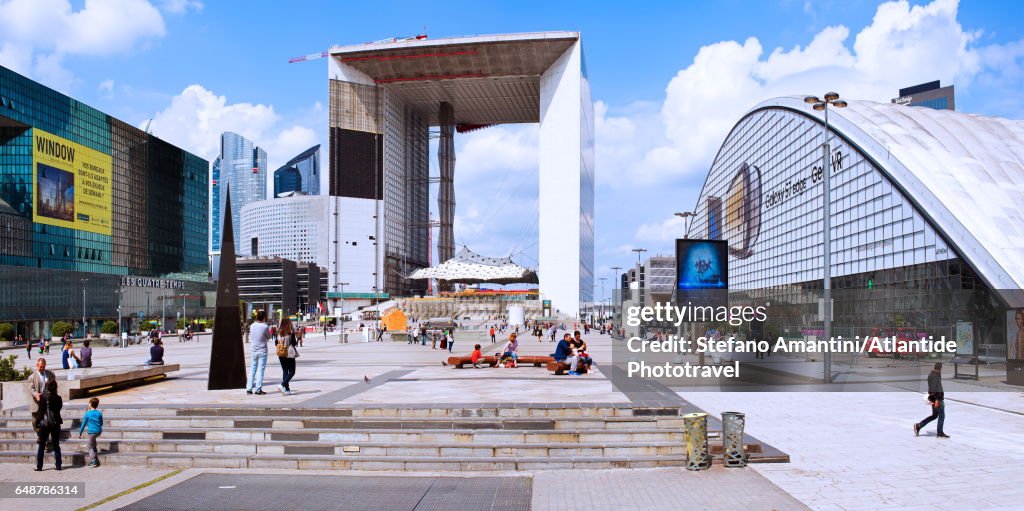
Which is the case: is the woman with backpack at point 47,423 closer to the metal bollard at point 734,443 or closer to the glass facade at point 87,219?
the metal bollard at point 734,443

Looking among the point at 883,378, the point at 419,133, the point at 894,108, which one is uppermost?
the point at 419,133

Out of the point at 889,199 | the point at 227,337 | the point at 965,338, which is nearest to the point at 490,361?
the point at 227,337

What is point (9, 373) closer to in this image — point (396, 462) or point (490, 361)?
point (396, 462)

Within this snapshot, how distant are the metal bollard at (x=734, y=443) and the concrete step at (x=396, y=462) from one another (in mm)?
715

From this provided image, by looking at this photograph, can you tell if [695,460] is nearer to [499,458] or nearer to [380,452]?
[499,458]

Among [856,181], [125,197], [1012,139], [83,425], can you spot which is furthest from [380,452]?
[125,197]

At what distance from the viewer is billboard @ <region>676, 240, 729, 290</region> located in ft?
80.5

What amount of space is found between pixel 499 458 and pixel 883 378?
643 inches

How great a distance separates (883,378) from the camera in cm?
2300

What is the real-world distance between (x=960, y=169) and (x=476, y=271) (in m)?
84.6

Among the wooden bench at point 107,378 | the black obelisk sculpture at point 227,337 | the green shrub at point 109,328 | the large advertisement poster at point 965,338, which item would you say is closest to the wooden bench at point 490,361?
the black obelisk sculpture at point 227,337

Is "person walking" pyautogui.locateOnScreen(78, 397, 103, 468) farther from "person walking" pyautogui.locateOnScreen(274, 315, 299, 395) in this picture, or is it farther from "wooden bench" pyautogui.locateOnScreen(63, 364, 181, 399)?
"wooden bench" pyautogui.locateOnScreen(63, 364, 181, 399)

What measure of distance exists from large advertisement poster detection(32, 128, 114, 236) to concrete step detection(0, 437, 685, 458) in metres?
98.2

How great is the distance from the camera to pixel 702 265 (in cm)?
2484
